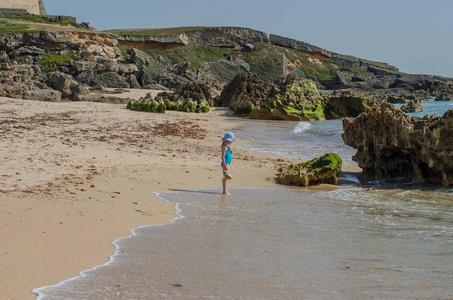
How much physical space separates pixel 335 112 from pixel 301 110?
3.05 meters

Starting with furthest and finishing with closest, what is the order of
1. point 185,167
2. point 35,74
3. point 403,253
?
point 35,74 → point 185,167 → point 403,253

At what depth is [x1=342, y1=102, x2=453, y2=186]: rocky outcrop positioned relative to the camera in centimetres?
820

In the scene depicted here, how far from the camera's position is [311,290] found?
318 centimetres

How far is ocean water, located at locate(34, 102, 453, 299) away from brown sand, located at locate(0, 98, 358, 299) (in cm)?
27

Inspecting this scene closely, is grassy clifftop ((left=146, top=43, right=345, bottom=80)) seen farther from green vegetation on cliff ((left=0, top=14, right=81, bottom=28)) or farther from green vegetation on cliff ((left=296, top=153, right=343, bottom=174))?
green vegetation on cliff ((left=296, top=153, right=343, bottom=174))

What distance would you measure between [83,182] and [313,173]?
4099 mm

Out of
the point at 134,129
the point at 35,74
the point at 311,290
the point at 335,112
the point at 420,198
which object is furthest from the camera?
the point at 35,74

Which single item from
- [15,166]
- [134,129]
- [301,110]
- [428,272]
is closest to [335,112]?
[301,110]

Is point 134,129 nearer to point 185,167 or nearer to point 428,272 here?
point 185,167

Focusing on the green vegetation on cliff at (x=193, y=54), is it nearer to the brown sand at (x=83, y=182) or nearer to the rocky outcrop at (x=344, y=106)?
the rocky outcrop at (x=344, y=106)

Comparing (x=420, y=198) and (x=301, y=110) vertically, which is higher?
(x=301, y=110)

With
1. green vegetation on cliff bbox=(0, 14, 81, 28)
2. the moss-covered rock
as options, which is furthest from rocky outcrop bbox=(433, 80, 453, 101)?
green vegetation on cliff bbox=(0, 14, 81, 28)

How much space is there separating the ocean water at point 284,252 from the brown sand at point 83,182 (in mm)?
271

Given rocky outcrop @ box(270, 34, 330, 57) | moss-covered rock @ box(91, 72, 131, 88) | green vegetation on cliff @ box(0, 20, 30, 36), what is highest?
rocky outcrop @ box(270, 34, 330, 57)
